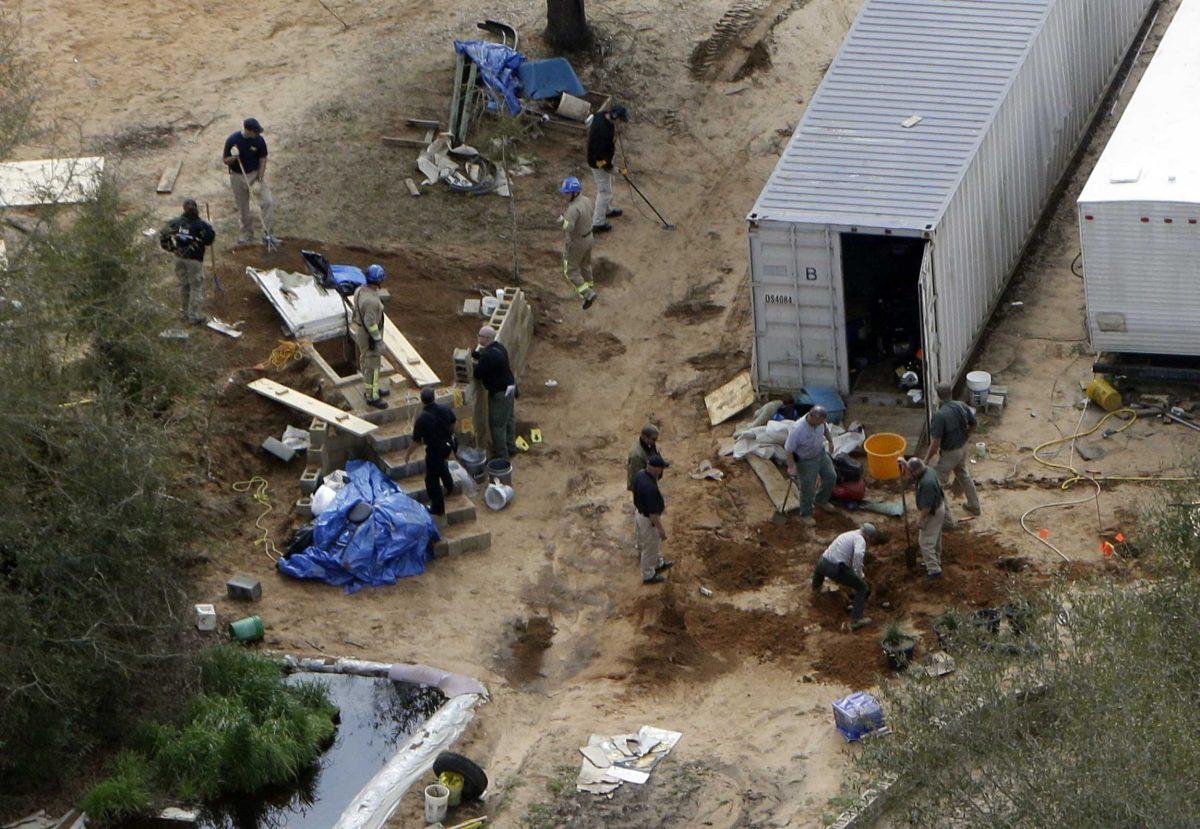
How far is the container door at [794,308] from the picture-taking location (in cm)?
2062

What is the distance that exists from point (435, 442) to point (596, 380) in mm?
3822

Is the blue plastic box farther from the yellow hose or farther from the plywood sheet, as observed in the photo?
the plywood sheet

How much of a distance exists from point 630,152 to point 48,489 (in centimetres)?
1224

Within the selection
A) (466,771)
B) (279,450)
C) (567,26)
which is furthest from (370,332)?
(567,26)

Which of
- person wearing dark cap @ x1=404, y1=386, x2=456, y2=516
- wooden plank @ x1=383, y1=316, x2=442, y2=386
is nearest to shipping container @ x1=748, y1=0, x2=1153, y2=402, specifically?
wooden plank @ x1=383, y1=316, x2=442, y2=386

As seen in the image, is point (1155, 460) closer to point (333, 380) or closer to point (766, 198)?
point (766, 198)

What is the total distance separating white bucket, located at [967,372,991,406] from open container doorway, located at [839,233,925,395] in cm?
75


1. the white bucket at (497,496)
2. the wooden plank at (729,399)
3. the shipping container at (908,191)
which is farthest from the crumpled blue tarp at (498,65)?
the white bucket at (497,496)

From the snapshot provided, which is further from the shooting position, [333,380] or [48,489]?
[333,380]

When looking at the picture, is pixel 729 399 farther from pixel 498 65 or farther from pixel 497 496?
pixel 498 65

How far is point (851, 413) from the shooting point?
21.3 m

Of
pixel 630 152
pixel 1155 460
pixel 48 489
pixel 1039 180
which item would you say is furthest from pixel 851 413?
pixel 48 489

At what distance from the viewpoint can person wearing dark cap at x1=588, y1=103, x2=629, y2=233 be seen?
2488cm

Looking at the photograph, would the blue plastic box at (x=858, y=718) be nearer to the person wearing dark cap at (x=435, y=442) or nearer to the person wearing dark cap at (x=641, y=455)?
the person wearing dark cap at (x=641, y=455)
